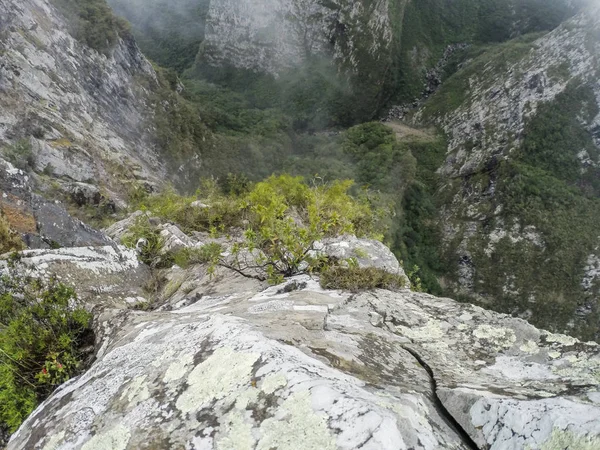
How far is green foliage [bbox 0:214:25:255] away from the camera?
496 cm

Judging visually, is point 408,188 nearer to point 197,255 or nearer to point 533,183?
point 533,183

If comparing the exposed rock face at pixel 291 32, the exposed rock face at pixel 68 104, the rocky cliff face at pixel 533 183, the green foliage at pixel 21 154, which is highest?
the exposed rock face at pixel 291 32

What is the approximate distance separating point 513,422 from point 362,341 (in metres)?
1.19

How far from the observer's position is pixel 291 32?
8025 centimetres

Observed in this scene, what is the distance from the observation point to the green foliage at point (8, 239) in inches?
195

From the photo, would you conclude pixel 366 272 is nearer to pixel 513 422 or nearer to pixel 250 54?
pixel 513 422

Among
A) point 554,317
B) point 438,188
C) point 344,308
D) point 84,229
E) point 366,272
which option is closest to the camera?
point 344,308

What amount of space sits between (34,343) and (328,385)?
268 cm

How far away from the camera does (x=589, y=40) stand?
183 feet

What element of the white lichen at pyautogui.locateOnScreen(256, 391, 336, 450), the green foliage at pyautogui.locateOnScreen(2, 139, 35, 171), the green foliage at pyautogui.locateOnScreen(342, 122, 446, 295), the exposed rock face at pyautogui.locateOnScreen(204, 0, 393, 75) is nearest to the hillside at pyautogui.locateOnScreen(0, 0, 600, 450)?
the white lichen at pyautogui.locateOnScreen(256, 391, 336, 450)

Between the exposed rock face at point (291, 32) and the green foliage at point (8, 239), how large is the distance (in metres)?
82.0

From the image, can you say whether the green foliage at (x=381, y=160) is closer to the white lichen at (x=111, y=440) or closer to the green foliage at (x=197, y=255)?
the green foliage at (x=197, y=255)

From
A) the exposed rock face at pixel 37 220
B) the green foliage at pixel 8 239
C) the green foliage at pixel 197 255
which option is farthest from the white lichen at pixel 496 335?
the green foliage at pixel 8 239

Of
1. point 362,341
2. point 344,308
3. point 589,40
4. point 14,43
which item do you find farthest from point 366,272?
point 589,40
